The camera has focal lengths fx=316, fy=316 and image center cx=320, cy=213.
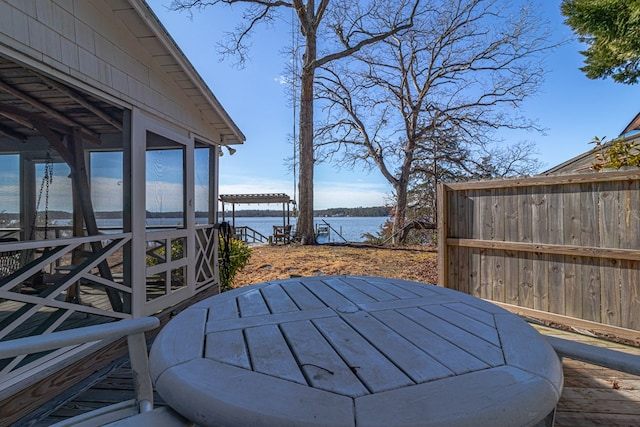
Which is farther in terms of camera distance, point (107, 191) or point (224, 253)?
point (224, 253)

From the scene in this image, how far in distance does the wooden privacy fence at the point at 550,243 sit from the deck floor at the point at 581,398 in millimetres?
901

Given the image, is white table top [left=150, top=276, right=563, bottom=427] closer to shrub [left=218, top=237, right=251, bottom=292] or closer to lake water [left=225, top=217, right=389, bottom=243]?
shrub [left=218, top=237, right=251, bottom=292]

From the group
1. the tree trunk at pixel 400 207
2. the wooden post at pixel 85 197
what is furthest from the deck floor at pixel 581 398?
the tree trunk at pixel 400 207

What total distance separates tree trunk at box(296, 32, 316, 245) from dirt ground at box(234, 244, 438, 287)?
170 centimetres

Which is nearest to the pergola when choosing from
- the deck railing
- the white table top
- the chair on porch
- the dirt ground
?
the dirt ground

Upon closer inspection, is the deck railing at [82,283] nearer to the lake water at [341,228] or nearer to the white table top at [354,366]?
the white table top at [354,366]

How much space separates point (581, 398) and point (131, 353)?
2.55 metres

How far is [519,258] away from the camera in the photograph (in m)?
3.44

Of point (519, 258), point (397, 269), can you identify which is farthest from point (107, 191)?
point (397, 269)

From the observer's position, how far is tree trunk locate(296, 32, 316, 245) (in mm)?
9844

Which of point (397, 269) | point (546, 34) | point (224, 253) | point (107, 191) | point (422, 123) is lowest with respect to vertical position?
point (397, 269)

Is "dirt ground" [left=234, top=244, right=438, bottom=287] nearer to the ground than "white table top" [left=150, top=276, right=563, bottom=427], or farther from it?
nearer to the ground

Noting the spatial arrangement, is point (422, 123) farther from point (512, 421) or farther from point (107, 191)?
point (512, 421)

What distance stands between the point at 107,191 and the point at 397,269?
4.78 m
